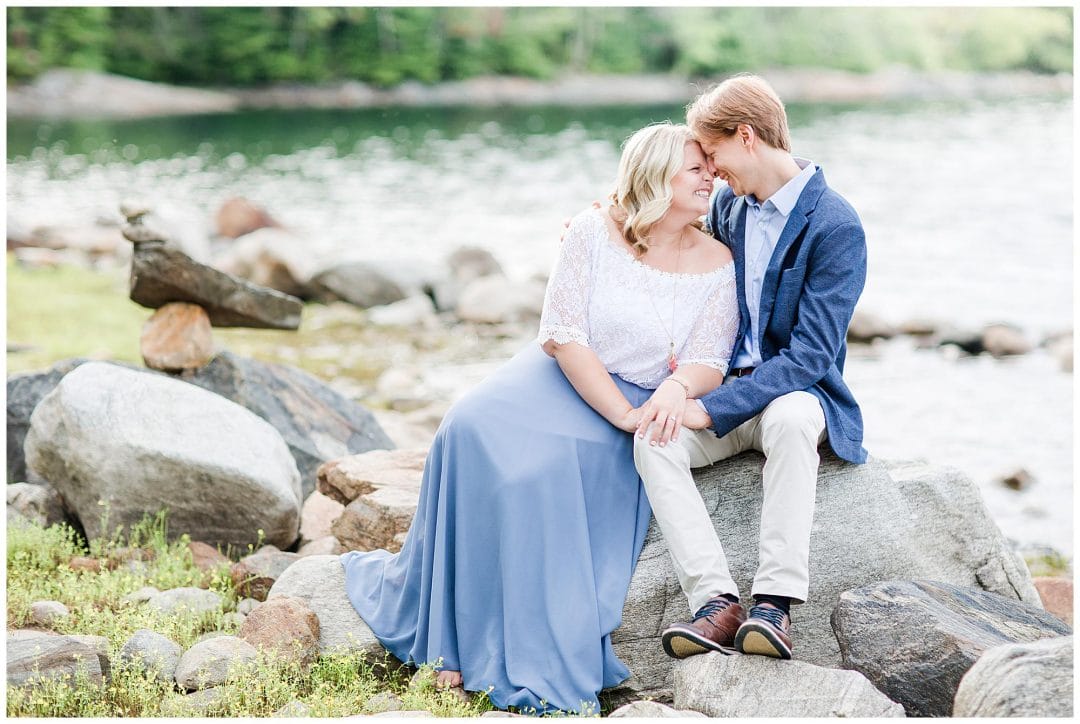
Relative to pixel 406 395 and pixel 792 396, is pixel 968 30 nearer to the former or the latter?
pixel 406 395

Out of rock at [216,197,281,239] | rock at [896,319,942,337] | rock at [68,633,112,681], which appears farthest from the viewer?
rock at [216,197,281,239]

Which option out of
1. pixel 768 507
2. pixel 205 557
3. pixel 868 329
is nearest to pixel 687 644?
pixel 768 507

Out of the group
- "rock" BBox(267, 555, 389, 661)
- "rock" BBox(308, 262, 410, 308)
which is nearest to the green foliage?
"rock" BBox(308, 262, 410, 308)

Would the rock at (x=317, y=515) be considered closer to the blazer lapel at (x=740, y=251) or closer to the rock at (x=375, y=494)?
the rock at (x=375, y=494)

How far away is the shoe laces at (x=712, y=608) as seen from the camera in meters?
4.25

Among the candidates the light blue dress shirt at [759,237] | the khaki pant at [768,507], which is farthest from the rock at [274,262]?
the khaki pant at [768,507]

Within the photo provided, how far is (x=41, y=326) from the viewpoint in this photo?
38.8 feet

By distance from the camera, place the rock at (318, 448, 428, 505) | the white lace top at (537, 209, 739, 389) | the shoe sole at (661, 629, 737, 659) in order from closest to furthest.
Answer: the shoe sole at (661, 629, 737, 659) → the white lace top at (537, 209, 739, 389) → the rock at (318, 448, 428, 505)

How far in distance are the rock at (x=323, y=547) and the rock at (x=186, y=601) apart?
762 mm

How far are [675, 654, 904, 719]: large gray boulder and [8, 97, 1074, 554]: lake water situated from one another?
5.33 meters

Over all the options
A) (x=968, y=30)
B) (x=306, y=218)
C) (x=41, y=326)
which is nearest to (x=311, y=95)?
(x=306, y=218)

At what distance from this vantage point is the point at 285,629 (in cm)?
476

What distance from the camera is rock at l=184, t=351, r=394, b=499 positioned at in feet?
23.9

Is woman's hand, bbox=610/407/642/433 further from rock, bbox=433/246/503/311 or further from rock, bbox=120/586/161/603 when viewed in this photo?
rock, bbox=433/246/503/311
